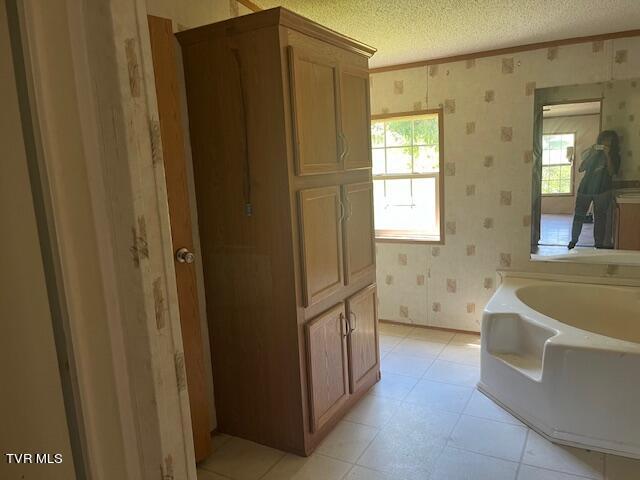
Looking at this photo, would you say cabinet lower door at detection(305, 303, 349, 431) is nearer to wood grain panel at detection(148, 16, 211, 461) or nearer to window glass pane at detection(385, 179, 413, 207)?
wood grain panel at detection(148, 16, 211, 461)

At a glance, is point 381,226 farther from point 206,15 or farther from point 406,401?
point 206,15

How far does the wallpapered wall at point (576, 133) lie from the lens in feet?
10.6

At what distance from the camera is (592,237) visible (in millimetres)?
3316


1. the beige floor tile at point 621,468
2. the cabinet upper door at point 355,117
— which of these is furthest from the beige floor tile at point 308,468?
the cabinet upper door at point 355,117

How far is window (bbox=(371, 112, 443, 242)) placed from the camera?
3.78m

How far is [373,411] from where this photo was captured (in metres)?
2.68

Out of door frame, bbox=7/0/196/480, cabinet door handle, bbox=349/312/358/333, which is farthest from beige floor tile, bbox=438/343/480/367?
door frame, bbox=7/0/196/480

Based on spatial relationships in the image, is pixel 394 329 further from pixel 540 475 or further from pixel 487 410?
pixel 540 475

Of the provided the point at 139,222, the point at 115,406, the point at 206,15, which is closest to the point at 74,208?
the point at 139,222

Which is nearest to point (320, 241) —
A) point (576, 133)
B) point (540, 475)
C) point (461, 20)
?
point (540, 475)

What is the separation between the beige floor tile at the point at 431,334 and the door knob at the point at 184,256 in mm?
2312

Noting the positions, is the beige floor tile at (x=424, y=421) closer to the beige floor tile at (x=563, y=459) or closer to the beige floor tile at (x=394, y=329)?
the beige floor tile at (x=563, y=459)

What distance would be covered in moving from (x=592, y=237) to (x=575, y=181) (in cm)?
43

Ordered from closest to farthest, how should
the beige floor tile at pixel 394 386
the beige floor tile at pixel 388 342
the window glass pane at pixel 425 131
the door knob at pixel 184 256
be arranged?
the door knob at pixel 184 256, the beige floor tile at pixel 394 386, the beige floor tile at pixel 388 342, the window glass pane at pixel 425 131
